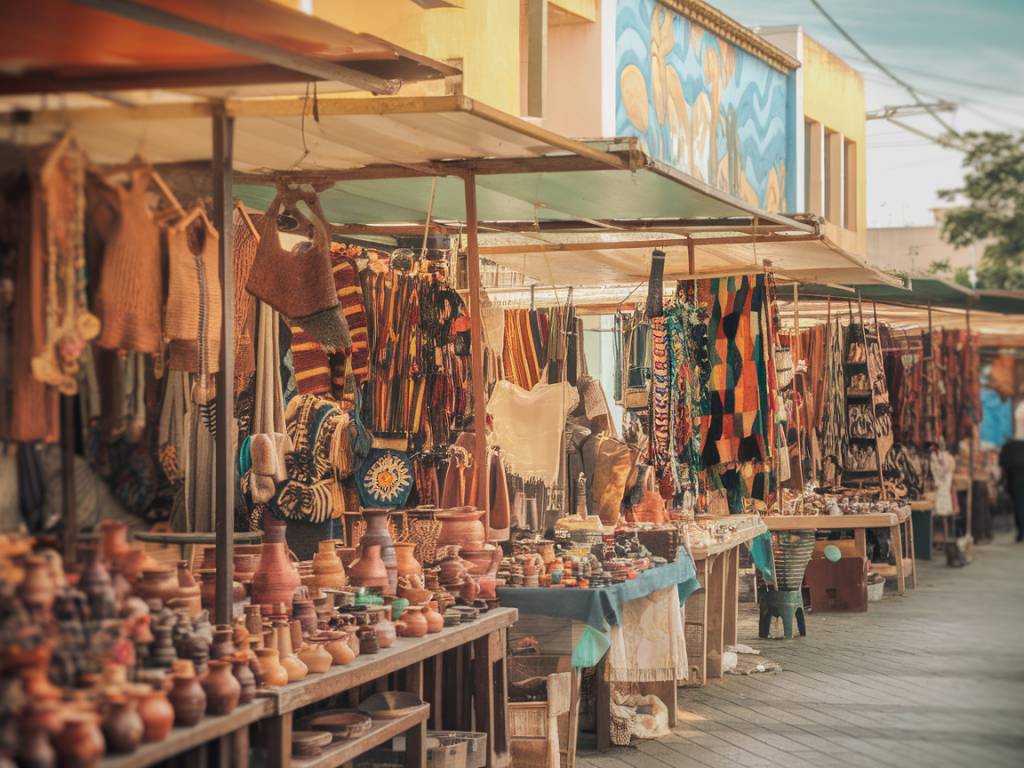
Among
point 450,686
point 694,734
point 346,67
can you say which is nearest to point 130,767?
point 346,67

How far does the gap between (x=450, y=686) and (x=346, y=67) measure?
2.53 meters

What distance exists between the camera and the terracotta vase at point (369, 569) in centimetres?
510

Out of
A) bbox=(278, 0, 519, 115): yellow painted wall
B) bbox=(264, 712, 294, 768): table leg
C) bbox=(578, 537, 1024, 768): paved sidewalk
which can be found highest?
bbox=(278, 0, 519, 115): yellow painted wall

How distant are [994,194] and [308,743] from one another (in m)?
4.87

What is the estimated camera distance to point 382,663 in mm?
4426

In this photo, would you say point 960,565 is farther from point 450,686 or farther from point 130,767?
point 130,767

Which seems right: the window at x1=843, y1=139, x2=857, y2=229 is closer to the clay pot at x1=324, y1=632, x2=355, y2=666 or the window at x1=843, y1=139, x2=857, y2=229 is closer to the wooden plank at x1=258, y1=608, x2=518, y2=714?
the wooden plank at x1=258, y1=608, x2=518, y2=714

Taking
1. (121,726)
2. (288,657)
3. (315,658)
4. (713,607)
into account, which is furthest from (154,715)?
(713,607)

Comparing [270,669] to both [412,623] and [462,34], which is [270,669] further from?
[462,34]

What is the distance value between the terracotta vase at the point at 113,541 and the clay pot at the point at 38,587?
260 millimetres

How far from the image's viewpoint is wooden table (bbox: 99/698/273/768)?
120 inches

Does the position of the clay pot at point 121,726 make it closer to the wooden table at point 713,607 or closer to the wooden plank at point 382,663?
the wooden plank at point 382,663

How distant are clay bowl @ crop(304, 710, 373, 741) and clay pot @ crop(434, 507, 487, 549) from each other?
1340 mm

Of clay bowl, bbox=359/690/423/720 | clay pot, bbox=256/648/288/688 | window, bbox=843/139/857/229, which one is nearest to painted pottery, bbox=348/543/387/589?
clay bowl, bbox=359/690/423/720
